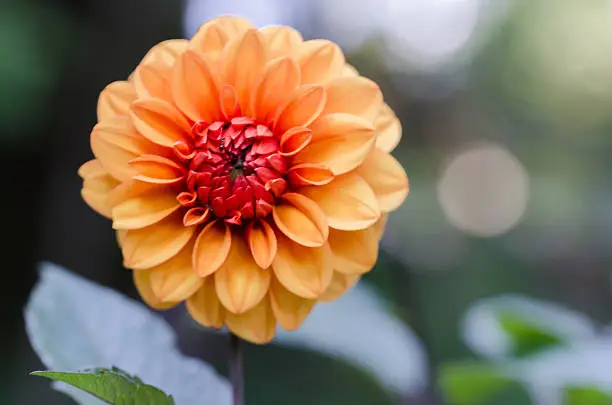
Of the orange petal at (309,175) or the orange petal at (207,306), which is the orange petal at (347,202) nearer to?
the orange petal at (309,175)

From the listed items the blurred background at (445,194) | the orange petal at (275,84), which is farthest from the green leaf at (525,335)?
the orange petal at (275,84)

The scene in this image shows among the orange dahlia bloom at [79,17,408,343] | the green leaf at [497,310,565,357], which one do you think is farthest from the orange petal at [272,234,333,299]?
the green leaf at [497,310,565,357]

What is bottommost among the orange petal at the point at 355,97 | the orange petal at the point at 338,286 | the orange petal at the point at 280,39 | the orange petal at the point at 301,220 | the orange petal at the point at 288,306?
the orange petal at the point at 288,306

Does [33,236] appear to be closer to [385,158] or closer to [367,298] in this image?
[367,298]

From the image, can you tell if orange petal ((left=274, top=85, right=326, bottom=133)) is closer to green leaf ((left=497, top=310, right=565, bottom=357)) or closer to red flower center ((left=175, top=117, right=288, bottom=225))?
red flower center ((left=175, top=117, right=288, bottom=225))

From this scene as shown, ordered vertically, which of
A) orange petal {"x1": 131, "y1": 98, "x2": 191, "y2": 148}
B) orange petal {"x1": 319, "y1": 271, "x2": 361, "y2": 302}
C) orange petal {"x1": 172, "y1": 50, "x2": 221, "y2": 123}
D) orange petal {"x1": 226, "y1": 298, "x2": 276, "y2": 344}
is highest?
orange petal {"x1": 172, "y1": 50, "x2": 221, "y2": 123}

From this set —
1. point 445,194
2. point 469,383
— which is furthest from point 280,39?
point 445,194
